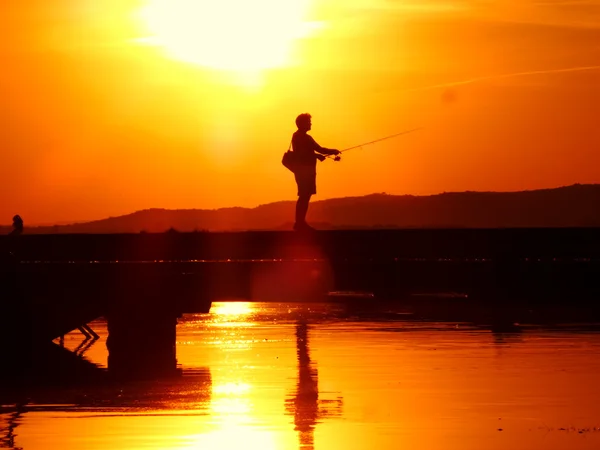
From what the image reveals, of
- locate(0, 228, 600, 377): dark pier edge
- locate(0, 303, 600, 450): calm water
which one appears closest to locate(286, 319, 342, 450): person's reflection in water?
locate(0, 303, 600, 450): calm water

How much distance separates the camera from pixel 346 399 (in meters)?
14.4

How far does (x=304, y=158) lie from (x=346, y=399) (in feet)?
59.2

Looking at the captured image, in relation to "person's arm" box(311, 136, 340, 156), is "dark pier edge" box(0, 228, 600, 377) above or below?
below

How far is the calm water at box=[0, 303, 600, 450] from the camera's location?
39.4 ft

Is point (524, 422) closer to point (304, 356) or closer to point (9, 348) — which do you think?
point (304, 356)

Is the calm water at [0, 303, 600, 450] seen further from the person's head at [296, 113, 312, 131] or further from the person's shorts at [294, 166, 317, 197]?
the person's head at [296, 113, 312, 131]

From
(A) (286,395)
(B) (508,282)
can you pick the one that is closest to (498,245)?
(B) (508,282)

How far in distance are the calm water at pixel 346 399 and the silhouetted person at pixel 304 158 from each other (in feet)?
34.8

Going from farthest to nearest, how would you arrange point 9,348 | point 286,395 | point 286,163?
point 286,163
point 9,348
point 286,395

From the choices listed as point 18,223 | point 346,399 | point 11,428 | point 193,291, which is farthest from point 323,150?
point 11,428

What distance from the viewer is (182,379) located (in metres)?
16.3

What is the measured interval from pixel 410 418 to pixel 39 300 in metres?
7.88

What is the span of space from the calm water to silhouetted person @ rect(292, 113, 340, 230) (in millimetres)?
10595

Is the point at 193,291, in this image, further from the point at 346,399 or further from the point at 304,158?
the point at 304,158
